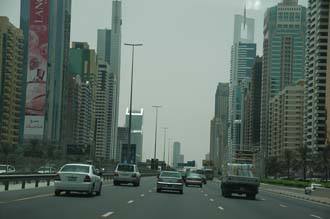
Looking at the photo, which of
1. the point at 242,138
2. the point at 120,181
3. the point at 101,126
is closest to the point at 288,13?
the point at 242,138

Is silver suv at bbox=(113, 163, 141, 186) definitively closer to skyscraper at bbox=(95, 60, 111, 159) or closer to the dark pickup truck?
the dark pickup truck

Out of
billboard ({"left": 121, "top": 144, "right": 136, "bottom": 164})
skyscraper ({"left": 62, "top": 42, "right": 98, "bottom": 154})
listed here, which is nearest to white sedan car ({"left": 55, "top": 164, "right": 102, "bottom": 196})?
billboard ({"left": 121, "top": 144, "right": 136, "bottom": 164})

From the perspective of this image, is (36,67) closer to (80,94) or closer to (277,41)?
(80,94)

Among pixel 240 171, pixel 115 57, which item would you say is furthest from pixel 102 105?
pixel 240 171

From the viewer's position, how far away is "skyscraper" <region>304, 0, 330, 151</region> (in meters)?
150

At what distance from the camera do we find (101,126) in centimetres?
11706

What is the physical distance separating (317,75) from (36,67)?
339ft

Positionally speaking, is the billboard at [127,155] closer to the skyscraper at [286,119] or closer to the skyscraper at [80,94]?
the skyscraper at [80,94]

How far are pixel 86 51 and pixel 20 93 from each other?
2399cm

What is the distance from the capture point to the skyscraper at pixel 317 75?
14988 cm

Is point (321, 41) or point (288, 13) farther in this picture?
point (288, 13)

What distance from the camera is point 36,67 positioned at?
63.6 m

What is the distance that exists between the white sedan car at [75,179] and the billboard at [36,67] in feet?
111

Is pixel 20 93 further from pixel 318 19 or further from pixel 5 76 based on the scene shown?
pixel 318 19
